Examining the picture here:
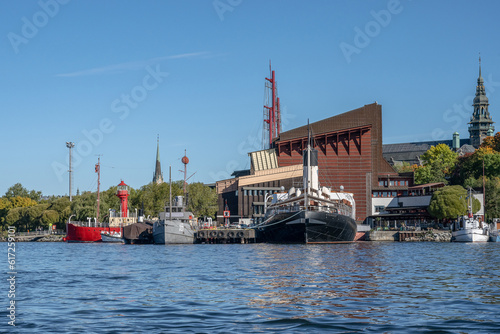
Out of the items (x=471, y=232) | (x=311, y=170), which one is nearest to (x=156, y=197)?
(x=311, y=170)

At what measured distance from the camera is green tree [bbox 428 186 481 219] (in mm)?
119125

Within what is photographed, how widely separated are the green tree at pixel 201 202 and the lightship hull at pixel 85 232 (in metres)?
23.1

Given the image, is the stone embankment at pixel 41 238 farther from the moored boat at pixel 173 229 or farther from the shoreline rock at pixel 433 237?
the shoreline rock at pixel 433 237

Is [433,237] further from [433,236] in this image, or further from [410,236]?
[410,236]

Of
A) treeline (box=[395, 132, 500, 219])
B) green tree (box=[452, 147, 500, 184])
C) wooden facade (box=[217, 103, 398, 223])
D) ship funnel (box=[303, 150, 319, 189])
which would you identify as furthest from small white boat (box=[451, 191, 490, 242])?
green tree (box=[452, 147, 500, 184])

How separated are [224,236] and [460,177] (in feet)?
268

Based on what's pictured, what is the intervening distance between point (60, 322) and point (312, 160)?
84.9 metres

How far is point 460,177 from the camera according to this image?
159875mm

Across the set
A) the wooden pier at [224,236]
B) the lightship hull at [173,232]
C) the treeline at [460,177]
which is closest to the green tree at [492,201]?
the treeline at [460,177]

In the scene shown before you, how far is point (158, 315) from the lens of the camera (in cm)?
2250

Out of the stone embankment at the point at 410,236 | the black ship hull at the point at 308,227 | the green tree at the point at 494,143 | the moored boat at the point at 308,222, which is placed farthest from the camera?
the green tree at the point at 494,143

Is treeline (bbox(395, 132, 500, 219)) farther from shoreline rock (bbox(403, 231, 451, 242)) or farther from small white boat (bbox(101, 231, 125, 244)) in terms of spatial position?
small white boat (bbox(101, 231, 125, 244))

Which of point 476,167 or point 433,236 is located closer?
point 433,236

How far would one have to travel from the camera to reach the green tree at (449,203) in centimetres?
11912
